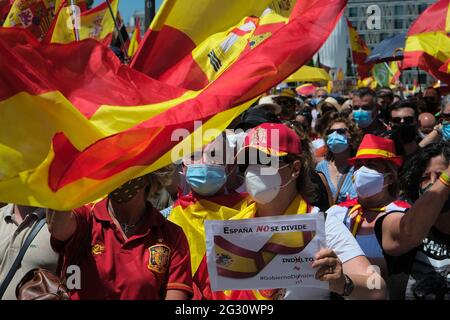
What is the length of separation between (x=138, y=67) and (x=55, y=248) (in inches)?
46.9

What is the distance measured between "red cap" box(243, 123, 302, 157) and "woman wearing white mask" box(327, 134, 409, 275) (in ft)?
1.73

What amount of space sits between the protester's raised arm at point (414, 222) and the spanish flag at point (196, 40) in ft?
3.93

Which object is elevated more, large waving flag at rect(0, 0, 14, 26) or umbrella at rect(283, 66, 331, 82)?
large waving flag at rect(0, 0, 14, 26)

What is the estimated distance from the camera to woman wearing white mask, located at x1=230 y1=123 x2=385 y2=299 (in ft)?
9.82

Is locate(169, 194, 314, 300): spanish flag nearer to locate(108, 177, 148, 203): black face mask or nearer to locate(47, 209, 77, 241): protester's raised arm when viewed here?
locate(108, 177, 148, 203): black face mask

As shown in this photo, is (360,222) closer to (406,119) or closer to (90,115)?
(90,115)

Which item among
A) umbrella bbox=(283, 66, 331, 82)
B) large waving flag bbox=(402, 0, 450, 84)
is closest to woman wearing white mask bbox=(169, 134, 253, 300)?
large waving flag bbox=(402, 0, 450, 84)

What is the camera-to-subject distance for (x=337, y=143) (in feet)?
20.7

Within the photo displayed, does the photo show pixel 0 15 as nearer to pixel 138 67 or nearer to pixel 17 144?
pixel 138 67

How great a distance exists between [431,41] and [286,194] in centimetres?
572

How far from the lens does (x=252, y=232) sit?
9.39 feet

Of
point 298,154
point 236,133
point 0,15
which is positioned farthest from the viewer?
point 0,15

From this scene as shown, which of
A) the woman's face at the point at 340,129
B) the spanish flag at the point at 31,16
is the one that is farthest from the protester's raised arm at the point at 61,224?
the woman's face at the point at 340,129

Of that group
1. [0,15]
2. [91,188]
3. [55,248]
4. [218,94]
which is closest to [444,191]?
[218,94]
